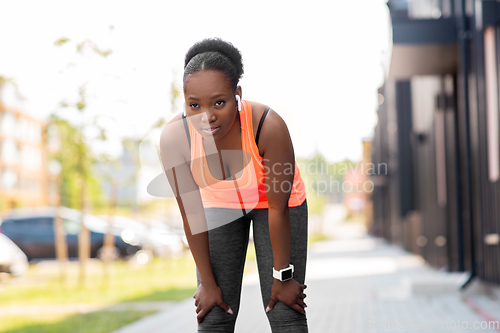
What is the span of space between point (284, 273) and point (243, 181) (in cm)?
41

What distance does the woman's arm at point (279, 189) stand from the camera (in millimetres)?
2025

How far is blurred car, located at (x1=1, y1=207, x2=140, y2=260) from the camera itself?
1322 centimetres

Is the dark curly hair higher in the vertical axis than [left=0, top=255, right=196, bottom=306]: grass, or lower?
higher

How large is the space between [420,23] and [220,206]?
5.97 m

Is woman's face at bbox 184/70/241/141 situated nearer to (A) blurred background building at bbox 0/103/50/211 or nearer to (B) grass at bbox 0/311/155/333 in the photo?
(B) grass at bbox 0/311/155/333

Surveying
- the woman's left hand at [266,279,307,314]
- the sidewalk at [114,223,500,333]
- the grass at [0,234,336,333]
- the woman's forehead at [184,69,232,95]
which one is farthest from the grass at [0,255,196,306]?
the woman's forehead at [184,69,232,95]

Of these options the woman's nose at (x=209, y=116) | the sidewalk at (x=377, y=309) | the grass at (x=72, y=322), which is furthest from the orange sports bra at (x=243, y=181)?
the grass at (x=72, y=322)

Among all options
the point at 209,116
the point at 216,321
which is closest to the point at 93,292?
the point at 216,321

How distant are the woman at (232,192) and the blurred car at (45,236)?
38.3 ft

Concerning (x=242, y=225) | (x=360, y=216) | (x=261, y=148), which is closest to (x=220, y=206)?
(x=242, y=225)

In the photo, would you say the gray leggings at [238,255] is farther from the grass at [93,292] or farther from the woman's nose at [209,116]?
the grass at [93,292]

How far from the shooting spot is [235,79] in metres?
2.00

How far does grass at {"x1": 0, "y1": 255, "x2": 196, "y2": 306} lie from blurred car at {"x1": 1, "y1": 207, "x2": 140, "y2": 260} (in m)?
1.73

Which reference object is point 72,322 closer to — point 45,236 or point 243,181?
point 243,181
